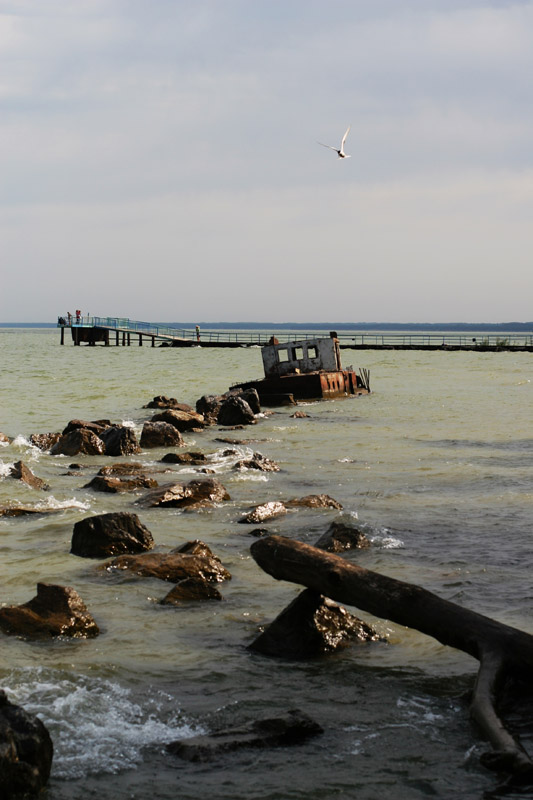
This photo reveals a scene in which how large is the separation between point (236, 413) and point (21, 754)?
21.6m

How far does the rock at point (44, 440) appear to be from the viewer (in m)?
19.4

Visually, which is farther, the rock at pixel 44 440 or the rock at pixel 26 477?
the rock at pixel 44 440

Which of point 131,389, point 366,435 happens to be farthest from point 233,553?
point 131,389

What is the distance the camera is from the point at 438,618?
574 cm

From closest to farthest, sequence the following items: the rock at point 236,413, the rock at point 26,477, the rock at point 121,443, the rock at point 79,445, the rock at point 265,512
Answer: the rock at point 265,512, the rock at point 26,477, the rock at point 79,445, the rock at point 121,443, the rock at point 236,413

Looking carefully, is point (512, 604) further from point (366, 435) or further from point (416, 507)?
point (366, 435)

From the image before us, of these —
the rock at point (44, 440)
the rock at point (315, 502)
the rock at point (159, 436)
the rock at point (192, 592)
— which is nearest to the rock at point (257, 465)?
the rock at point (315, 502)

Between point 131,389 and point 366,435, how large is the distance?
69.6 feet

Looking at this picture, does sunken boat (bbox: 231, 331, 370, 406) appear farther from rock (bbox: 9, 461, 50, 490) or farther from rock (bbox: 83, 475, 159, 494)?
rock (bbox: 83, 475, 159, 494)

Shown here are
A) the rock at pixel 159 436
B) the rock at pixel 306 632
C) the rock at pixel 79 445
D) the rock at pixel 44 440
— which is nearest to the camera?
the rock at pixel 306 632

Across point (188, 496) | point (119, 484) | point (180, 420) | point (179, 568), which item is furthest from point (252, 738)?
point (180, 420)

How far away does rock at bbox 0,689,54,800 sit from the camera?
412 cm

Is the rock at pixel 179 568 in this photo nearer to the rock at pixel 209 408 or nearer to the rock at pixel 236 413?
the rock at pixel 236 413

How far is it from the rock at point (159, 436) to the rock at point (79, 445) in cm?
138
